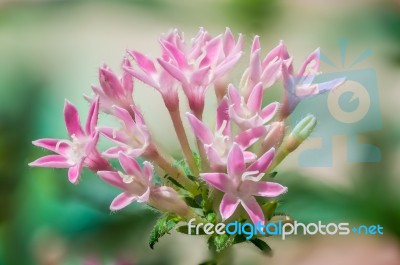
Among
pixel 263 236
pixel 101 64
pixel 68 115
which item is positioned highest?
pixel 101 64

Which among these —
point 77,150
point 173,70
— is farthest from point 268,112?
point 77,150

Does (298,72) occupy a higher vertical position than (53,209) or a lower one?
higher

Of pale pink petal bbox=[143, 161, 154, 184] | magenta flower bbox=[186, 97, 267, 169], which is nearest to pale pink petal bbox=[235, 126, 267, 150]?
magenta flower bbox=[186, 97, 267, 169]

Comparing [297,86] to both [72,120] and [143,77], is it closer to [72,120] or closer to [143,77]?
[143,77]

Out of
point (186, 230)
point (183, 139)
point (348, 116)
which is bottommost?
point (186, 230)

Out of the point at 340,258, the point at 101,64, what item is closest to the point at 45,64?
the point at 101,64

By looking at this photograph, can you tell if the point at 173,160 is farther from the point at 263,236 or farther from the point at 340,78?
the point at 340,78

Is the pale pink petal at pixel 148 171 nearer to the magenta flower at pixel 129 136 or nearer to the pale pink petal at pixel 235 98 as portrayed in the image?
the magenta flower at pixel 129 136

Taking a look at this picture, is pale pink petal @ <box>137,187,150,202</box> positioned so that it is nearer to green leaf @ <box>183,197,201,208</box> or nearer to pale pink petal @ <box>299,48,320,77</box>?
green leaf @ <box>183,197,201,208</box>
